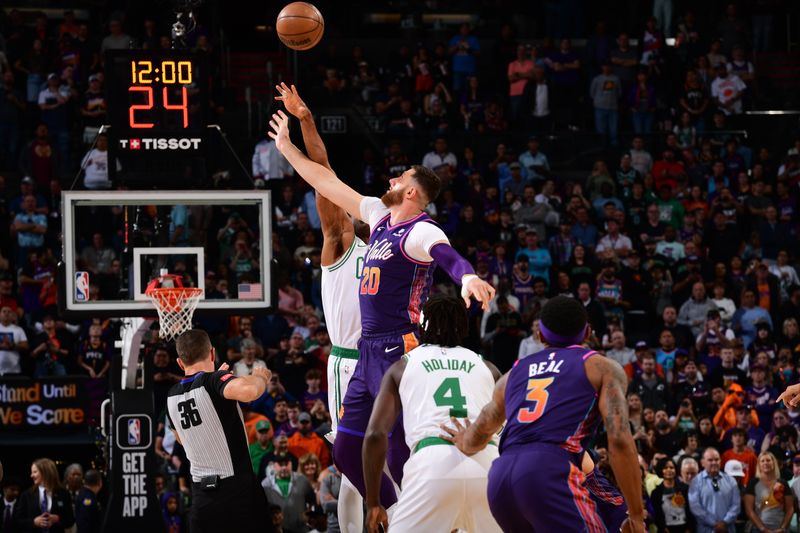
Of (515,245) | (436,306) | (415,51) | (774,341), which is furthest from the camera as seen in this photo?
(415,51)

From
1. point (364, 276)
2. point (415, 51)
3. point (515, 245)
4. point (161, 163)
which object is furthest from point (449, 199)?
point (364, 276)

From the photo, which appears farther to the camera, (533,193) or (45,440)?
(533,193)

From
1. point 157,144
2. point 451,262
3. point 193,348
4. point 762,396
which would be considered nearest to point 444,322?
point 451,262

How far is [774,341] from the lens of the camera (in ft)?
65.0

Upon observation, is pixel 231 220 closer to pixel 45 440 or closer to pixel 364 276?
pixel 45 440

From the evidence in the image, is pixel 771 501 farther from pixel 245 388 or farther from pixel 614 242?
pixel 245 388

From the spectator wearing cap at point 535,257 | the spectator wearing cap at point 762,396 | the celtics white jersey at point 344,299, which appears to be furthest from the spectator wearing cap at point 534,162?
the celtics white jersey at point 344,299

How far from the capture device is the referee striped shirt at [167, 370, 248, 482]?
8875 mm

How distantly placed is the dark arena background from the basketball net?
22cm

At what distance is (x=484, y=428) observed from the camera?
24.3 feet

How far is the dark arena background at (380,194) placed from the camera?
13.1m

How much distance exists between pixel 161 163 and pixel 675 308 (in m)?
9.94

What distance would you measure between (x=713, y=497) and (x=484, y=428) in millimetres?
9298

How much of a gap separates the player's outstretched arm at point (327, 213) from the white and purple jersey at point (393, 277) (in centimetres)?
78
